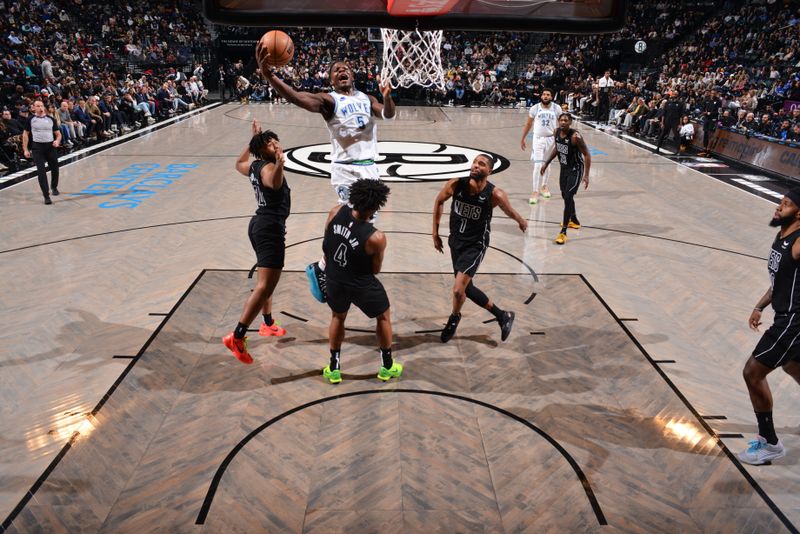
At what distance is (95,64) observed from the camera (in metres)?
21.9

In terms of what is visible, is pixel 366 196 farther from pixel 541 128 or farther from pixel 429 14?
pixel 541 128

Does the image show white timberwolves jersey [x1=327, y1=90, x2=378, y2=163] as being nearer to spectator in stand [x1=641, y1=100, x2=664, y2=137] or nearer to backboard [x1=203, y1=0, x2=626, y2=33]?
backboard [x1=203, y1=0, x2=626, y2=33]

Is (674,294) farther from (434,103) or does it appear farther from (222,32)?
(222,32)

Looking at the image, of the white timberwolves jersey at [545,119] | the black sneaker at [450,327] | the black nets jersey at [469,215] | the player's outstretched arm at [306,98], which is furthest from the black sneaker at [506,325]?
the white timberwolves jersey at [545,119]

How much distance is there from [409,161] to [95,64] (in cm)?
1551

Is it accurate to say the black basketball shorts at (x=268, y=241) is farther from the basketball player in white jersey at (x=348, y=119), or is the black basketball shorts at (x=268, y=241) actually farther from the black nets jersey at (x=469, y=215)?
the black nets jersey at (x=469, y=215)

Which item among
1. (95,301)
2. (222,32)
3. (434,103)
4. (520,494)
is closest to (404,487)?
(520,494)

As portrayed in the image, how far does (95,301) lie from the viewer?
587cm

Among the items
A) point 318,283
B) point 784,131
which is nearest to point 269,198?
point 318,283

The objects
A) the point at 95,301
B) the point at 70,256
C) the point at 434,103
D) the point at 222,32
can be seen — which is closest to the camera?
the point at 95,301

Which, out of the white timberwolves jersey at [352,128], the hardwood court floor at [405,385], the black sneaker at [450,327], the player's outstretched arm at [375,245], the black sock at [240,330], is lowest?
the hardwood court floor at [405,385]

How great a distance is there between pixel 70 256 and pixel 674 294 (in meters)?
6.80

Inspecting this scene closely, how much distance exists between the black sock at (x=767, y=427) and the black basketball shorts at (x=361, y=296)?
2.51 metres

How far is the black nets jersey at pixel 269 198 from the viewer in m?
4.66
